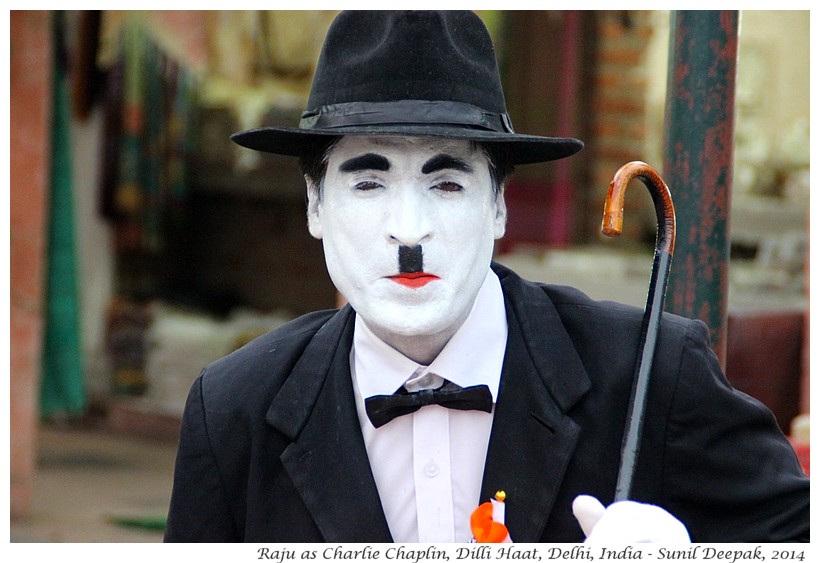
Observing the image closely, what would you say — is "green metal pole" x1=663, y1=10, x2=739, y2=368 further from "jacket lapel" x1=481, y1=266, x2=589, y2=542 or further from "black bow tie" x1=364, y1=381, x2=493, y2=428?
"black bow tie" x1=364, y1=381, x2=493, y2=428

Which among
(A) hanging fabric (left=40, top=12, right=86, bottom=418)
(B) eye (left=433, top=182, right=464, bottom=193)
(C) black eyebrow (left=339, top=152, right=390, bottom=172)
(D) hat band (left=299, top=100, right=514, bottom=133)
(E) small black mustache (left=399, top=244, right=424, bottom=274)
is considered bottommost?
(A) hanging fabric (left=40, top=12, right=86, bottom=418)

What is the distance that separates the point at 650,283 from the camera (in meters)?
2.14

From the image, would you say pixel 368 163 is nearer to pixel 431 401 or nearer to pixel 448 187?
pixel 448 187

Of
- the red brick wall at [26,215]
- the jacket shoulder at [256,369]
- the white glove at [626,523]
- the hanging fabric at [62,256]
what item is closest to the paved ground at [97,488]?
the red brick wall at [26,215]

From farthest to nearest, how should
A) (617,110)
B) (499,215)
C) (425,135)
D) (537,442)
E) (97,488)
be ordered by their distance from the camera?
1. (617,110)
2. (97,488)
3. (499,215)
4. (537,442)
5. (425,135)

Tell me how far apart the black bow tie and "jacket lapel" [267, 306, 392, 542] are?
0.08 metres

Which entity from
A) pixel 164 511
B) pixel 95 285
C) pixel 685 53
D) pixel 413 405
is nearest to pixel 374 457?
pixel 413 405

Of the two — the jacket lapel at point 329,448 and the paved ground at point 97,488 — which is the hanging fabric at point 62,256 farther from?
the jacket lapel at point 329,448

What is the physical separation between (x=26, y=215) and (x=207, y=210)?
262 centimetres

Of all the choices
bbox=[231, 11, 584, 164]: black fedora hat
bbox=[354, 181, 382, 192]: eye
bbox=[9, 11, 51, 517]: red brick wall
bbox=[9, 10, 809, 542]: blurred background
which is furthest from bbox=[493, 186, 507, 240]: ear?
bbox=[9, 11, 51, 517]: red brick wall

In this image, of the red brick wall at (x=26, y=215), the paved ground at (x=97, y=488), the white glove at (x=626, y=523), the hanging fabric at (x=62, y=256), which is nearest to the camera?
the white glove at (x=626, y=523)

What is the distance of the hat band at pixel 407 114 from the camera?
214 cm

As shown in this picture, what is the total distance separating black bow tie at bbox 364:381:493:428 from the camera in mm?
2217

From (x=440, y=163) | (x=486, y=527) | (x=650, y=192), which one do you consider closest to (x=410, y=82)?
(x=440, y=163)
